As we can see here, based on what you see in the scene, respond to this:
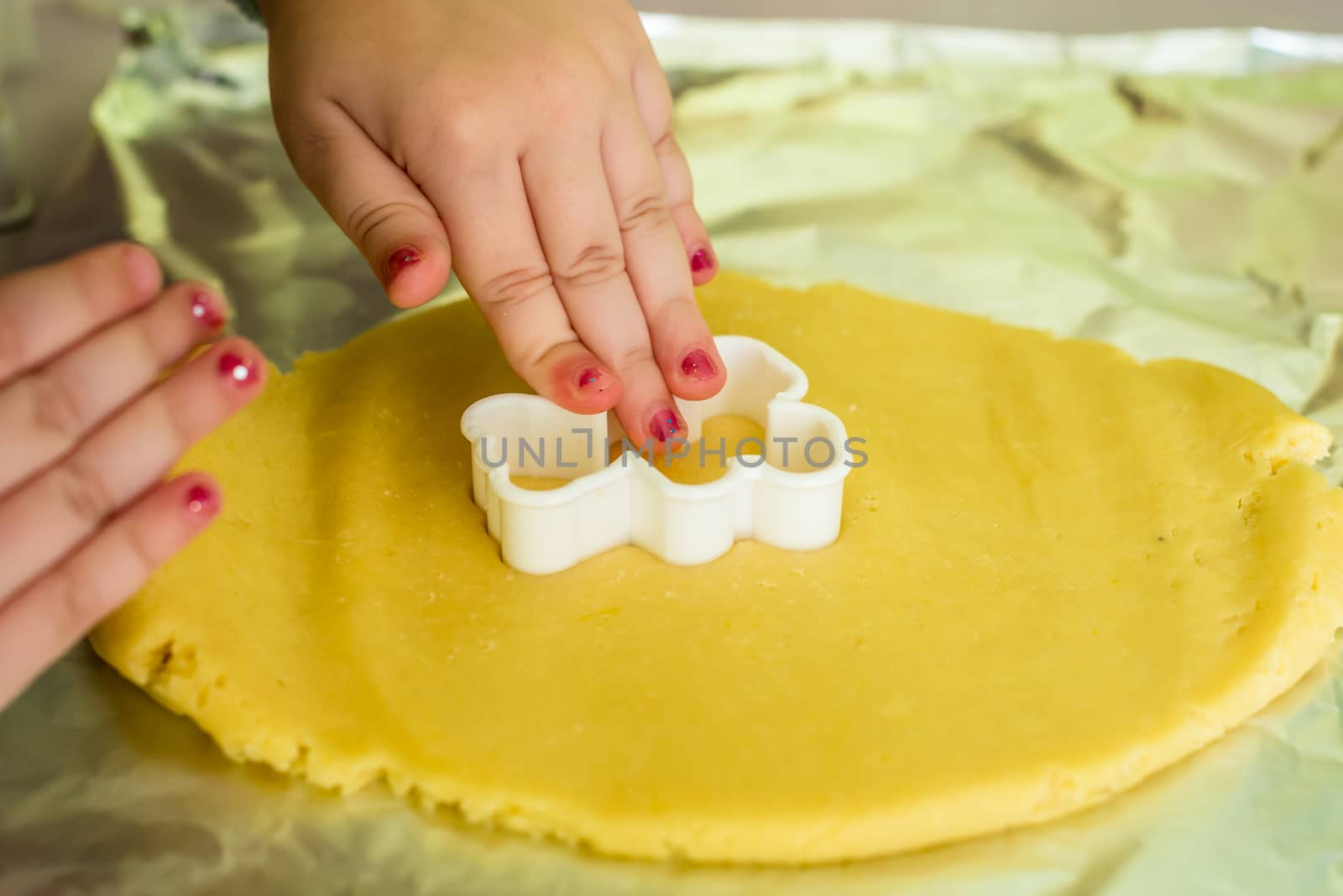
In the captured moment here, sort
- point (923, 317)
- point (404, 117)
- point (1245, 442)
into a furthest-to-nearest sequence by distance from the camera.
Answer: point (923, 317) → point (1245, 442) → point (404, 117)

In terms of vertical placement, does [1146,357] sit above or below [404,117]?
below

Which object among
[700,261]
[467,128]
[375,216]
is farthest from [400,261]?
[700,261]

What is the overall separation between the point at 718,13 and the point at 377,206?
1.95 metres

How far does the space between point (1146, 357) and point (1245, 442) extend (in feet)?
1.05

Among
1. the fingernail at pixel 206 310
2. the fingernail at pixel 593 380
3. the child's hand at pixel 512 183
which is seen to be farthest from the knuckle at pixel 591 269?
the fingernail at pixel 206 310

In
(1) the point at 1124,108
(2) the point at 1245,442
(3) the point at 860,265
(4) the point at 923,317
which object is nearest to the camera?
(2) the point at 1245,442

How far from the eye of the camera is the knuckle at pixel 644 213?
135cm

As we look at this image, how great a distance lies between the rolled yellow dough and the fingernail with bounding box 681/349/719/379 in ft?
0.63

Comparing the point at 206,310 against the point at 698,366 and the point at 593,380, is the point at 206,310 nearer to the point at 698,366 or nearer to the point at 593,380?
the point at 593,380

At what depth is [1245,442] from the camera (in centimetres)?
148

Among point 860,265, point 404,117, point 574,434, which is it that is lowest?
point 860,265

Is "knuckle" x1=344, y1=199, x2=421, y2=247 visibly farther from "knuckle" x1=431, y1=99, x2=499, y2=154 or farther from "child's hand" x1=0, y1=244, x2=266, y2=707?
"child's hand" x1=0, y1=244, x2=266, y2=707

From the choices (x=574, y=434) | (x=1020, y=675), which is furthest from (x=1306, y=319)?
(x=574, y=434)

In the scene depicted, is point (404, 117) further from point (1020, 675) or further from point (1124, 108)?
point (1124, 108)
